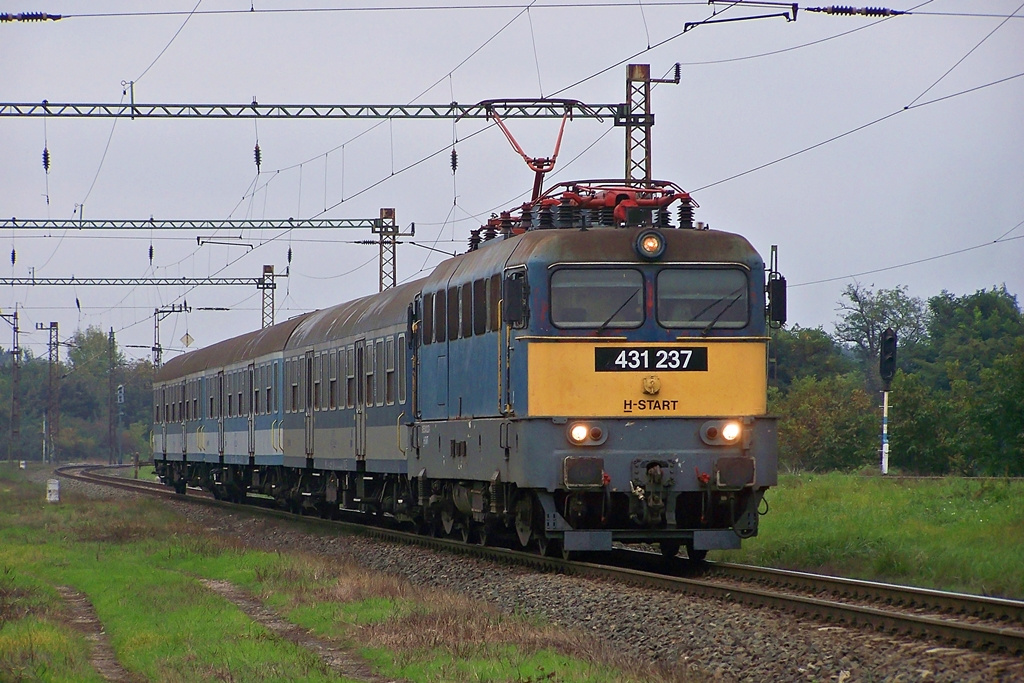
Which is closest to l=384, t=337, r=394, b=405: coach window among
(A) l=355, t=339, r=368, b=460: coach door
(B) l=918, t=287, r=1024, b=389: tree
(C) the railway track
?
(A) l=355, t=339, r=368, b=460: coach door

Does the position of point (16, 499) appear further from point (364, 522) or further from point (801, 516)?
point (801, 516)

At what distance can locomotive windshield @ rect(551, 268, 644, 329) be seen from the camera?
50.2 feet

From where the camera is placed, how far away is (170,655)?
1161 centimetres

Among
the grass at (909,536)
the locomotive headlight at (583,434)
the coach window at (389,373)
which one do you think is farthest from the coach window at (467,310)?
the coach window at (389,373)

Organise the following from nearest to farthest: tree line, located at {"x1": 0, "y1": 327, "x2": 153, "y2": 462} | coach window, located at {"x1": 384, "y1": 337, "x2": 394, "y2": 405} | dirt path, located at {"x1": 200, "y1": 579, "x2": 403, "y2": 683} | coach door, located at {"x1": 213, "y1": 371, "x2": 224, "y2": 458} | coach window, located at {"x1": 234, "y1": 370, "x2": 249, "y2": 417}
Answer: dirt path, located at {"x1": 200, "y1": 579, "x2": 403, "y2": 683}
coach window, located at {"x1": 384, "y1": 337, "x2": 394, "y2": 405}
coach window, located at {"x1": 234, "y1": 370, "x2": 249, "y2": 417}
coach door, located at {"x1": 213, "y1": 371, "x2": 224, "y2": 458}
tree line, located at {"x1": 0, "y1": 327, "x2": 153, "y2": 462}

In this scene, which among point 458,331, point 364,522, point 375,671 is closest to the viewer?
point 375,671

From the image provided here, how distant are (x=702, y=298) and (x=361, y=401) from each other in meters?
9.82

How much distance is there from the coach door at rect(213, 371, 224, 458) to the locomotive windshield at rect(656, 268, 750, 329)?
76.3 ft

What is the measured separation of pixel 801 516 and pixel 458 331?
637cm

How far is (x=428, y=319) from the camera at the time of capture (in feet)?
65.2

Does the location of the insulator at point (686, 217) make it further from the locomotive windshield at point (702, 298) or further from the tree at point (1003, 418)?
the tree at point (1003, 418)

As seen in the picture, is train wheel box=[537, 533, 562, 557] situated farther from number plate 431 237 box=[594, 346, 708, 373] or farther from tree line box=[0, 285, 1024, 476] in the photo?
tree line box=[0, 285, 1024, 476]

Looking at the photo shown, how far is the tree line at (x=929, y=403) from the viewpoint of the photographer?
48.5 m

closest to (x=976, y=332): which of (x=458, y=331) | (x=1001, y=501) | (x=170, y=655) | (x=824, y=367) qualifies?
(x=824, y=367)
